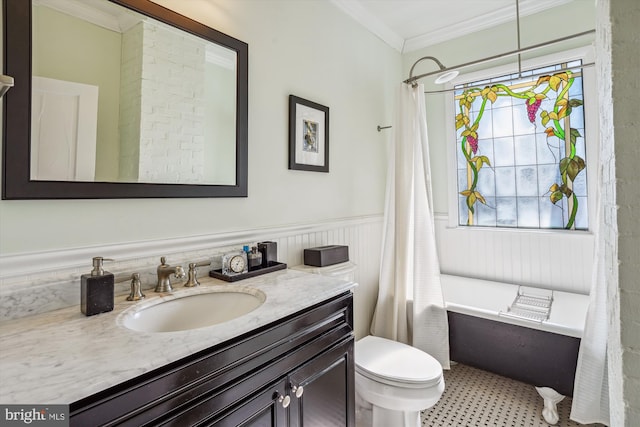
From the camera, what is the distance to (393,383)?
1525mm

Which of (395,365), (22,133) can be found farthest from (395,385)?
(22,133)

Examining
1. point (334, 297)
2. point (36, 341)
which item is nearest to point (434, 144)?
point (334, 297)

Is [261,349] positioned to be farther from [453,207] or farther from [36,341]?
[453,207]

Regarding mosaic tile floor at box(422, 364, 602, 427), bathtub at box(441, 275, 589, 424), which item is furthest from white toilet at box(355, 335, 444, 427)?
bathtub at box(441, 275, 589, 424)

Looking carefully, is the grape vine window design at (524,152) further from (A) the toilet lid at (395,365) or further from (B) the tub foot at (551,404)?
(A) the toilet lid at (395,365)

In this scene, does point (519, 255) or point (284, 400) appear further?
point (519, 255)

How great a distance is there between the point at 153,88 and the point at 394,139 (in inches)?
62.3

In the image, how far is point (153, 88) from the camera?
4.19ft

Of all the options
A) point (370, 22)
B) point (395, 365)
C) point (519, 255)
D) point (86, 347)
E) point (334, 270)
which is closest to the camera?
point (86, 347)

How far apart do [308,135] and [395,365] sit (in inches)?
53.1

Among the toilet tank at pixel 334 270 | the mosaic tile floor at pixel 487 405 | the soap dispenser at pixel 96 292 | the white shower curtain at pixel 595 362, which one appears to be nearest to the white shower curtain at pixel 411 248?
the mosaic tile floor at pixel 487 405

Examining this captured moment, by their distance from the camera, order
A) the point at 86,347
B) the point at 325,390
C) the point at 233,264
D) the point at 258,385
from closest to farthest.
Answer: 1. the point at 86,347
2. the point at 258,385
3. the point at 325,390
4. the point at 233,264

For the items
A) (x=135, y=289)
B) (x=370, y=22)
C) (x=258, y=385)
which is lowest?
(x=258, y=385)

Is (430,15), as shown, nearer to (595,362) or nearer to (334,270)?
(334,270)
